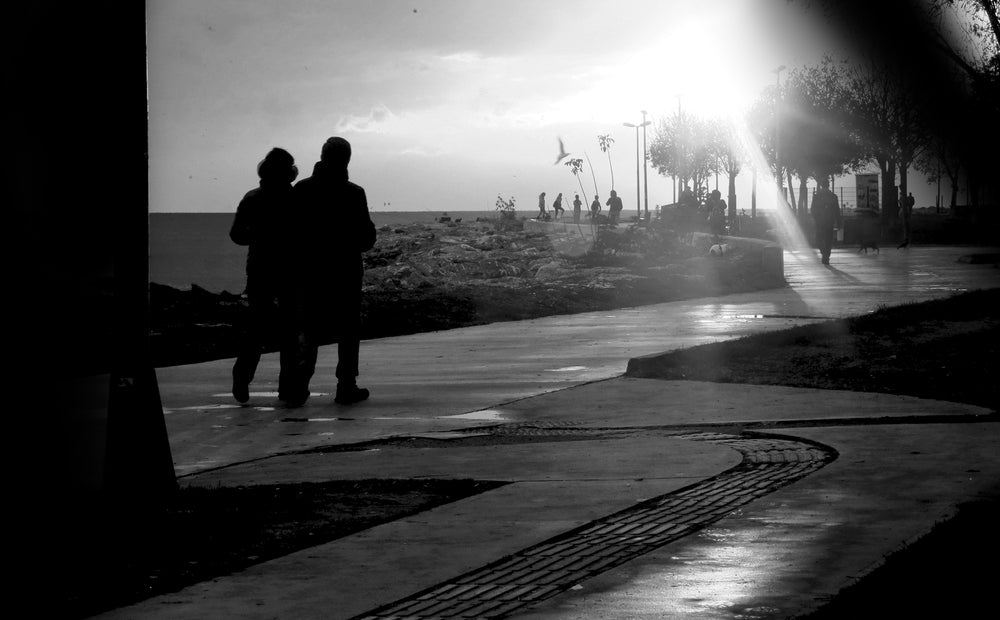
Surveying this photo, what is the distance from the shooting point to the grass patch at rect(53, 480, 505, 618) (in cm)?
454

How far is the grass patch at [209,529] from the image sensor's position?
454 cm

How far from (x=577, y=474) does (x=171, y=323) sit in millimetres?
12138

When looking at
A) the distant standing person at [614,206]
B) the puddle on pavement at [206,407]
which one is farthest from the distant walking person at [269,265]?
the distant standing person at [614,206]

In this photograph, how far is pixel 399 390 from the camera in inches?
410

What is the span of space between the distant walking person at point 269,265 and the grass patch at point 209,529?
141 inches

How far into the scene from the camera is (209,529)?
529cm

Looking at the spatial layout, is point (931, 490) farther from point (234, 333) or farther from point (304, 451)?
point (234, 333)

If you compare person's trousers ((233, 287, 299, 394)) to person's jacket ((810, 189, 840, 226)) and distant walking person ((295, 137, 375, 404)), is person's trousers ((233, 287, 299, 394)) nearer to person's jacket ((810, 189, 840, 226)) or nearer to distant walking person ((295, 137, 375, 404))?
distant walking person ((295, 137, 375, 404))

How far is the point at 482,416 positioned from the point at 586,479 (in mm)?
2561

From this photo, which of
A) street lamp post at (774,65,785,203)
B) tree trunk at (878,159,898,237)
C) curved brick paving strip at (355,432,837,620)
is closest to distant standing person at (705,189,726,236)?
tree trunk at (878,159,898,237)

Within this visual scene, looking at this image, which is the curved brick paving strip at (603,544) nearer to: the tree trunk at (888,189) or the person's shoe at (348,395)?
the person's shoe at (348,395)

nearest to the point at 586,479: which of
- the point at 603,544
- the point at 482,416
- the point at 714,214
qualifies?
the point at 603,544

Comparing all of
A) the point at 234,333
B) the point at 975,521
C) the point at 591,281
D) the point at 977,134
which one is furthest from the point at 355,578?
the point at 977,134

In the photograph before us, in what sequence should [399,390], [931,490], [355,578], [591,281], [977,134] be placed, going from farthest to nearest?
[977,134] → [591,281] → [399,390] → [931,490] → [355,578]
